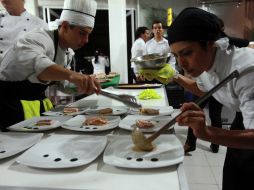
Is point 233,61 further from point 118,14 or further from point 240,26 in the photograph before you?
point 240,26

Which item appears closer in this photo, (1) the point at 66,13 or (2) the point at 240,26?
(1) the point at 66,13

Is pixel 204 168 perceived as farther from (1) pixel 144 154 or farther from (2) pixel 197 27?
(2) pixel 197 27

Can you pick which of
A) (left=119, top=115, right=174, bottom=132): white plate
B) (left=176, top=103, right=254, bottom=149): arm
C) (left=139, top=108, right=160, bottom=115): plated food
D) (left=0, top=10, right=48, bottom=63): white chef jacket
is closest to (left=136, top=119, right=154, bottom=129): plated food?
(left=119, top=115, right=174, bottom=132): white plate

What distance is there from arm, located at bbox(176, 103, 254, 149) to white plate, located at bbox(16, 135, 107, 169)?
35cm

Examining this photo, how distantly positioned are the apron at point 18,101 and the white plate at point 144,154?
766 millimetres

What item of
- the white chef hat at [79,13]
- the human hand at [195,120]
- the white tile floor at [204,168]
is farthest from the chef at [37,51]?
the white tile floor at [204,168]

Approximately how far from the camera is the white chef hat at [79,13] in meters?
1.55

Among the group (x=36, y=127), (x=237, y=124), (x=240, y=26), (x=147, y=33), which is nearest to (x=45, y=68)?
(x=36, y=127)

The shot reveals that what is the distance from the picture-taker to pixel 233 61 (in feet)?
3.21

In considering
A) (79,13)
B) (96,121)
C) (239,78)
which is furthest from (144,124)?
(79,13)

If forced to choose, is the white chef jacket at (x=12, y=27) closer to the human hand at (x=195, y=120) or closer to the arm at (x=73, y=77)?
the arm at (x=73, y=77)

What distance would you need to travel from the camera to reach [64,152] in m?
0.98

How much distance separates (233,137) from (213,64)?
32cm

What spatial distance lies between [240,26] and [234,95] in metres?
3.93
